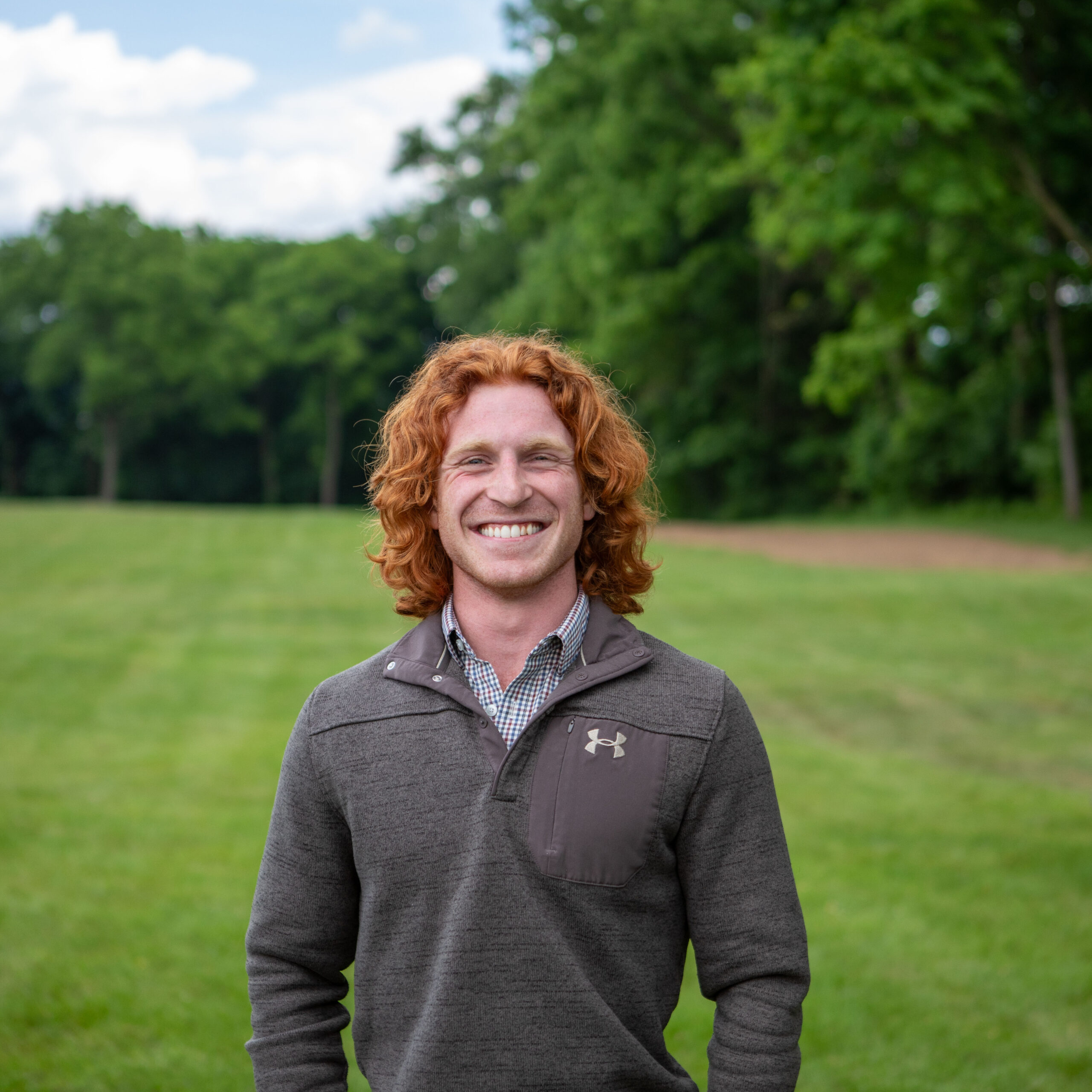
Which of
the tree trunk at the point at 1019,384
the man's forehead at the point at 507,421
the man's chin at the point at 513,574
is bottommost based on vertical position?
the man's chin at the point at 513,574

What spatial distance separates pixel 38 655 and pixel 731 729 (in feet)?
38.8

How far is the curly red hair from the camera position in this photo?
218cm

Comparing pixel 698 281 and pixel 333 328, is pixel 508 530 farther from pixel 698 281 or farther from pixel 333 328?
pixel 333 328

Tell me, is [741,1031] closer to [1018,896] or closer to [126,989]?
[126,989]

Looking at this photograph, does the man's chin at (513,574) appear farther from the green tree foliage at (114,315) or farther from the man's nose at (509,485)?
the green tree foliage at (114,315)

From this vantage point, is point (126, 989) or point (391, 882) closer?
point (391, 882)

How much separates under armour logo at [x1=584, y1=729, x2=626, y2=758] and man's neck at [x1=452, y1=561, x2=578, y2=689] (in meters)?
0.20

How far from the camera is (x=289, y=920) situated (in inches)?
79.0

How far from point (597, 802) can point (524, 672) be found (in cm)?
27

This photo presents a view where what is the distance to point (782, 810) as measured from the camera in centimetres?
732

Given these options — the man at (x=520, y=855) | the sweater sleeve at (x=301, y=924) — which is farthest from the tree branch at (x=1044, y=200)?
the sweater sleeve at (x=301, y=924)

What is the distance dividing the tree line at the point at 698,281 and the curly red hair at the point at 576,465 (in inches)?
13.6

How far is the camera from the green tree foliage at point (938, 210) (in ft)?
58.0

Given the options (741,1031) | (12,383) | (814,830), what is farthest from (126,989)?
(12,383)
